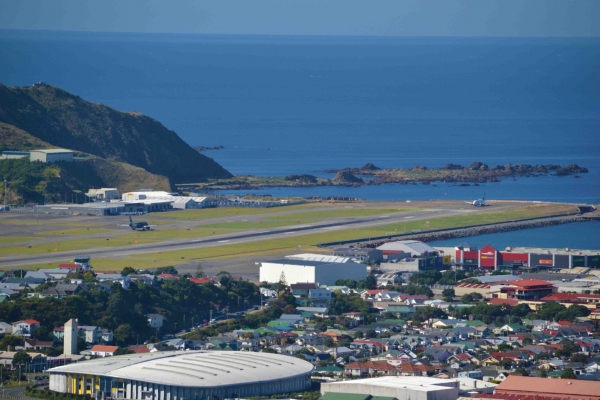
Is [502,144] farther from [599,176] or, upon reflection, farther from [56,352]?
[56,352]


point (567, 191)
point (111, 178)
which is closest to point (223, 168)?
point (111, 178)

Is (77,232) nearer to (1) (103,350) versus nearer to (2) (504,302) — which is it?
(2) (504,302)

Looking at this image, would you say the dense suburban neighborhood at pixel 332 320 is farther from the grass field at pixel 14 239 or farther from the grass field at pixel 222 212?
A: the grass field at pixel 222 212

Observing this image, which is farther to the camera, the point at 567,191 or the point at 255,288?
the point at 567,191

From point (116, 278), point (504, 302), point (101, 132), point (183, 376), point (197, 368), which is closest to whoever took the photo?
point (183, 376)

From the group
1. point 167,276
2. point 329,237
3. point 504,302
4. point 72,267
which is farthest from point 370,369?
point 329,237

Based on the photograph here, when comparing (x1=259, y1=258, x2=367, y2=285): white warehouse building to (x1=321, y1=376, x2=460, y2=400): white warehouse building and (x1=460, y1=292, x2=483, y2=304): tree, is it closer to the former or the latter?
(x1=460, y1=292, x2=483, y2=304): tree

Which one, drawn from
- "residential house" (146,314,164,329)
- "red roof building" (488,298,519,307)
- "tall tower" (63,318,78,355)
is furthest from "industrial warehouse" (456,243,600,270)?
"tall tower" (63,318,78,355)
